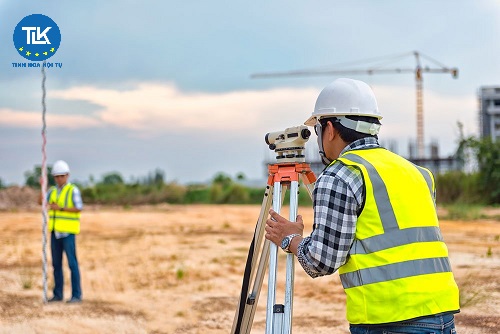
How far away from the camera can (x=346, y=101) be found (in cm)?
243

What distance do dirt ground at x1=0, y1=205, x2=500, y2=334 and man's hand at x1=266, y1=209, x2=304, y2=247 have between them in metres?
4.19

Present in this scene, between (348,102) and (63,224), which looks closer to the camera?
(348,102)

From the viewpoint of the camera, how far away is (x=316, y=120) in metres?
2.61

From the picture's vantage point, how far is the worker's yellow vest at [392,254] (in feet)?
7.20

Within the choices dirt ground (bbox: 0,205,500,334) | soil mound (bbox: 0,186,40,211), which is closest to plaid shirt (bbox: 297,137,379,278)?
dirt ground (bbox: 0,205,500,334)

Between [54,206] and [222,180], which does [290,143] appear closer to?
[54,206]

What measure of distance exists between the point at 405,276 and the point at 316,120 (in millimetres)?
744

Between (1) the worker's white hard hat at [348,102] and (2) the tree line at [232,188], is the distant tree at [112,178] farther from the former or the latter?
(1) the worker's white hard hat at [348,102]

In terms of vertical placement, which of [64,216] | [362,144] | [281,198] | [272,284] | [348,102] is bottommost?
[272,284]

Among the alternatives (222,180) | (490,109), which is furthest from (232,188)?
(490,109)

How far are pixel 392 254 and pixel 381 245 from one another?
5 cm

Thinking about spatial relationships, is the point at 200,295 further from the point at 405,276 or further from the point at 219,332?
the point at 405,276

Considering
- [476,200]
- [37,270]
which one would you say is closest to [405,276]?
[37,270]

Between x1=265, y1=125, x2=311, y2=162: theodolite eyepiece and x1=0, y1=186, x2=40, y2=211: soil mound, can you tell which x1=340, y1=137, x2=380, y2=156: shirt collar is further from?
x1=0, y1=186, x2=40, y2=211: soil mound
